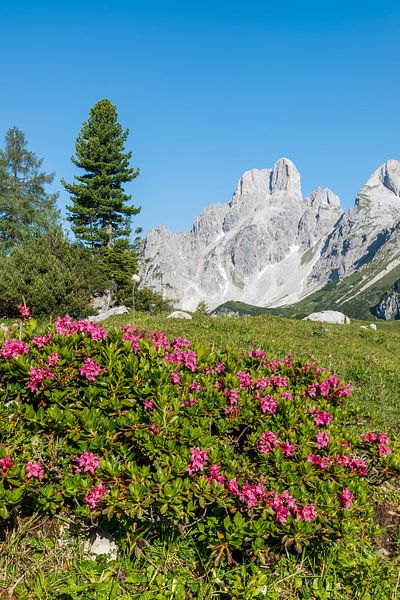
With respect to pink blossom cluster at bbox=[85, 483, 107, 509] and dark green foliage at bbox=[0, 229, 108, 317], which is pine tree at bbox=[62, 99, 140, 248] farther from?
pink blossom cluster at bbox=[85, 483, 107, 509]

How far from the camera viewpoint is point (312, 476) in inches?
156

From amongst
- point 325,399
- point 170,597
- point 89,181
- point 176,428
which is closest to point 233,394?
point 176,428

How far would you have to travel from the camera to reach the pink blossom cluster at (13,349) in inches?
168

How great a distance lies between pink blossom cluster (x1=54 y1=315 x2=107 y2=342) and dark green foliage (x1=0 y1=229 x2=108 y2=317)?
14.9 m

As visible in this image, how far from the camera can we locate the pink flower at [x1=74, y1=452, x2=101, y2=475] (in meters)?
3.70

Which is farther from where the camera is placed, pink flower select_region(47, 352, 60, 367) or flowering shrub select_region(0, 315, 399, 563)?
pink flower select_region(47, 352, 60, 367)

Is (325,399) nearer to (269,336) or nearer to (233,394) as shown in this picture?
(233,394)

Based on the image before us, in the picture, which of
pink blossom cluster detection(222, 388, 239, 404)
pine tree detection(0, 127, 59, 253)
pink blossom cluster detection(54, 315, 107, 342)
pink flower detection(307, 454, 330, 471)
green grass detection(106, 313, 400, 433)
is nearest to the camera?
pink flower detection(307, 454, 330, 471)

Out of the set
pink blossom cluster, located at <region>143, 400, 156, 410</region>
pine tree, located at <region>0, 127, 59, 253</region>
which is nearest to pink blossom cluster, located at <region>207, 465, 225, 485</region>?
pink blossom cluster, located at <region>143, 400, 156, 410</region>

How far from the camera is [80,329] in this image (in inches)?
193

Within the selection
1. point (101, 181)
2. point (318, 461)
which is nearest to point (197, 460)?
point (318, 461)

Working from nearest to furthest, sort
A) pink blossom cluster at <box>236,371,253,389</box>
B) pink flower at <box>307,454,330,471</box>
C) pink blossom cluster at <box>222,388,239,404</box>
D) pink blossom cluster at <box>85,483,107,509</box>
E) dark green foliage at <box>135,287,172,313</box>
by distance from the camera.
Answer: pink blossom cluster at <box>85,483,107,509</box>, pink flower at <box>307,454,330,471</box>, pink blossom cluster at <box>222,388,239,404</box>, pink blossom cluster at <box>236,371,253,389</box>, dark green foliage at <box>135,287,172,313</box>

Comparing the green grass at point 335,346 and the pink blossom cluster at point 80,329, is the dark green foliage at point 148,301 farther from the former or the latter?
the pink blossom cluster at point 80,329

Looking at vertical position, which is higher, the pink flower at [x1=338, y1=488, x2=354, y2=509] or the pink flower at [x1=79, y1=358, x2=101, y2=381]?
the pink flower at [x1=79, y1=358, x2=101, y2=381]
